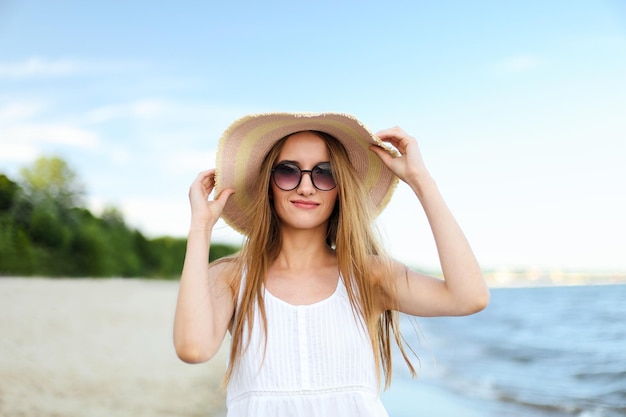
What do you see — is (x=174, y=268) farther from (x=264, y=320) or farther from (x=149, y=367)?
(x=264, y=320)

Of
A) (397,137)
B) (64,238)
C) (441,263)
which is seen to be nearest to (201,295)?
(441,263)

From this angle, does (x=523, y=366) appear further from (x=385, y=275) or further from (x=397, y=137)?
(x=397, y=137)

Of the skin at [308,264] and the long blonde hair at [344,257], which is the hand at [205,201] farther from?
the long blonde hair at [344,257]

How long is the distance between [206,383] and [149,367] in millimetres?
1486

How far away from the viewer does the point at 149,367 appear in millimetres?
9484

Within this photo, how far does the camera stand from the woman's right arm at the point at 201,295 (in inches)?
86.7

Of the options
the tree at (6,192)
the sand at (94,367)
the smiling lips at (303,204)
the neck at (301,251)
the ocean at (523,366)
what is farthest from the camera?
the tree at (6,192)

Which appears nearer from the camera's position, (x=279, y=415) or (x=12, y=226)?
(x=279, y=415)

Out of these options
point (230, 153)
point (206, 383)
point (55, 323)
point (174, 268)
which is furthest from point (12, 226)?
point (230, 153)

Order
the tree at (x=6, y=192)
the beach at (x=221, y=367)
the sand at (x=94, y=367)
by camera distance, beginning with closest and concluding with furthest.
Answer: the sand at (x=94, y=367)
the beach at (x=221, y=367)
the tree at (x=6, y=192)

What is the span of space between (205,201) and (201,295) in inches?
17.4

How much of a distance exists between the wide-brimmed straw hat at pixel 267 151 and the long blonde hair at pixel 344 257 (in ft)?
0.19

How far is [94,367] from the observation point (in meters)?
9.27

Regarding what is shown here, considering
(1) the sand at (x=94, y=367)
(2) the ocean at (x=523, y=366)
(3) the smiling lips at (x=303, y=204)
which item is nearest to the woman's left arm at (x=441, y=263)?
(3) the smiling lips at (x=303, y=204)
